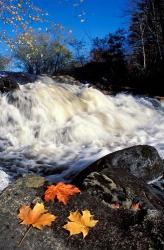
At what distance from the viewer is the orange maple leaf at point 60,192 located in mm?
2943

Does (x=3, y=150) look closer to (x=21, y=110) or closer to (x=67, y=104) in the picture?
(x=21, y=110)

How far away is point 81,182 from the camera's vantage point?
323 cm

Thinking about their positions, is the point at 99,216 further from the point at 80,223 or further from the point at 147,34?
the point at 147,34

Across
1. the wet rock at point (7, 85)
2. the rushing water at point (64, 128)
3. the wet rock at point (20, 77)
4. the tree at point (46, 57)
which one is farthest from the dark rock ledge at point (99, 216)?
the tree at point (46, 57)

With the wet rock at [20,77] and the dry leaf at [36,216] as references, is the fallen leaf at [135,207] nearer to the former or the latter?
the dry leaf at [36,216]

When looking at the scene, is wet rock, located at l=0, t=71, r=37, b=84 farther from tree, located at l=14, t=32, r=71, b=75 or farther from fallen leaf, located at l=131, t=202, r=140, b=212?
tree, located at l=14, t=32, r=71, b=75

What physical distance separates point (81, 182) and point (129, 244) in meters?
0.84

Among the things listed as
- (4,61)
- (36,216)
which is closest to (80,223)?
(36,216)

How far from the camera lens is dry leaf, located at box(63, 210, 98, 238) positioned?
262 cm

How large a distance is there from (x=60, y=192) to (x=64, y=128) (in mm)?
5876

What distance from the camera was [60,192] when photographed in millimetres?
2975

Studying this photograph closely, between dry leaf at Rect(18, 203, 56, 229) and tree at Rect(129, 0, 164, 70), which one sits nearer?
dry leaf at Rect(18, 203, 56, 229)

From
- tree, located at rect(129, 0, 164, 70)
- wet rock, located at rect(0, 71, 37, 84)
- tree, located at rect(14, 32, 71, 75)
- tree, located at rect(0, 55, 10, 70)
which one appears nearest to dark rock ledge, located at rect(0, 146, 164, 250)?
wet rock, located at rect(0, 71, 37, 84)

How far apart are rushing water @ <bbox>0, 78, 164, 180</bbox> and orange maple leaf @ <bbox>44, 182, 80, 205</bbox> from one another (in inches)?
129
